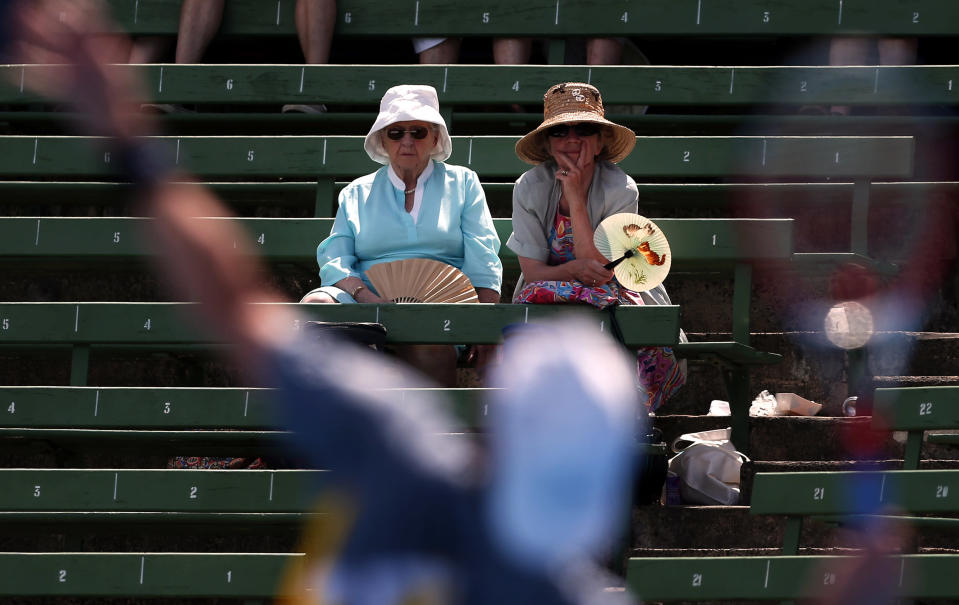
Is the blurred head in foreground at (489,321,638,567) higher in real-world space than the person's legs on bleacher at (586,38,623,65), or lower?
lower

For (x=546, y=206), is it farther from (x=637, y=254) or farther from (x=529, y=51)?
(x=529, y=51)

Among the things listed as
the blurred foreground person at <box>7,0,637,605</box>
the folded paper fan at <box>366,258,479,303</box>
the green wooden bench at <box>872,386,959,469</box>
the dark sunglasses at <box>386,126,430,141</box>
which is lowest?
the blurred foreground person at <box>7,0,637,605</box>

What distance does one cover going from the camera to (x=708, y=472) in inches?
152

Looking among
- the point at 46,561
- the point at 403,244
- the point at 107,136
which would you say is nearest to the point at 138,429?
the point at 46,561

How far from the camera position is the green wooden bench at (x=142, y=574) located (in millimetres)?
3625

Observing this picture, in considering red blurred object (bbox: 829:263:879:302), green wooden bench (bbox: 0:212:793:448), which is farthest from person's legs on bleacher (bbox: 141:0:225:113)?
red blurred object (bbox: 829:263:879:302)

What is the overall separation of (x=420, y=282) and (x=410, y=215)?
0.26 metres

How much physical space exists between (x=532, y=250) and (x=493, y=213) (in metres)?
1.16

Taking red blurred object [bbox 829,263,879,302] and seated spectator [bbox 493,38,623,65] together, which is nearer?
red blurred object [bbox 829,263,879,302]

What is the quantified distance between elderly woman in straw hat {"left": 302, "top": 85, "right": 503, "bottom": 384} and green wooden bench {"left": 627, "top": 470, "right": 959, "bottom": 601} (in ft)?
3.35

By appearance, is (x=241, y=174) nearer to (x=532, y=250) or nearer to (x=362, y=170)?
(x=362, y=170)

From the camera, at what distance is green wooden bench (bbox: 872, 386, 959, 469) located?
364 cm

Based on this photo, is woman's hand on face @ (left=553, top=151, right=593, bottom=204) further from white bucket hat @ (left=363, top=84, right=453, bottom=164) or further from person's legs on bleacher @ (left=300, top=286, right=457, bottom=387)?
person's legs on bleacher @ (left=300, top=286, right=457, bottom=387)

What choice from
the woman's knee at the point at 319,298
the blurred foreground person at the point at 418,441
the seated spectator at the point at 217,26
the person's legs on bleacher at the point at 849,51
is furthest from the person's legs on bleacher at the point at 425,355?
the blurred foreground person at the point at 418,441
